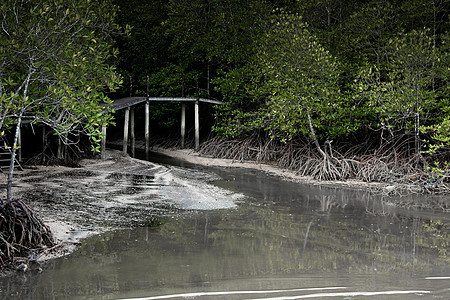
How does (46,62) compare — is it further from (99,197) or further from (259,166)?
(259,166)

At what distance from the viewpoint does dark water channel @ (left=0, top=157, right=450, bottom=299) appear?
179 inches

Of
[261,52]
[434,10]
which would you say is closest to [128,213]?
[261,52]

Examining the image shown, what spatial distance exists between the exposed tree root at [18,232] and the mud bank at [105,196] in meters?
0.19

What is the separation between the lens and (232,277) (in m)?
4.97

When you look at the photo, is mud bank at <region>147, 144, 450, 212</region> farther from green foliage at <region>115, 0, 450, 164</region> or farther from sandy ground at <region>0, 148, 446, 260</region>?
green foliage at <region>115, 0, 450, 164</region>

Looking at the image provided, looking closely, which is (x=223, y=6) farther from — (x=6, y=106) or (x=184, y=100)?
(x=6, y=106)

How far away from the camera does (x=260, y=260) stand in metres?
5.61

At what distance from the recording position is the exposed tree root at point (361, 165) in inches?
427

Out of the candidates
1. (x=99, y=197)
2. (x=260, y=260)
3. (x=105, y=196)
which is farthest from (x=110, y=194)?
(x=260, y=260)

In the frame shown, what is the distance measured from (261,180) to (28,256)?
8730 mm

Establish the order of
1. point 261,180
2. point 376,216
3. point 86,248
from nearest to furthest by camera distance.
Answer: point 86,248, point 376,216, point 261,180

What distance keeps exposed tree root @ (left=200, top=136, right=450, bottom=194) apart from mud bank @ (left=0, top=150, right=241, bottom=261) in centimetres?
315

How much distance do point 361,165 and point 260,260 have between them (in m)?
8.15

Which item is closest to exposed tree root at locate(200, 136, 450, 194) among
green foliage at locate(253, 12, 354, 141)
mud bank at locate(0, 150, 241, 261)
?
green foliage at locate(253, 12, 354, 141)
